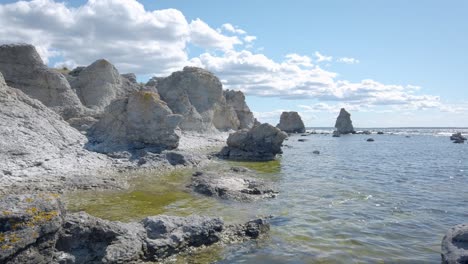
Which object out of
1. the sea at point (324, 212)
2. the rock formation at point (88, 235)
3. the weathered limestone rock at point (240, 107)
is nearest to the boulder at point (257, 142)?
the sea at point (324, 212)

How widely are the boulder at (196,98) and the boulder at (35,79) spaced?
19989 millimetres

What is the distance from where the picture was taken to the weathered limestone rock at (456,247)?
8328 millimetres

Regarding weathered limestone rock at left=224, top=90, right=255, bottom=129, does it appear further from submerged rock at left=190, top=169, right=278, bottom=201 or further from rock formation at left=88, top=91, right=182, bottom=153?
submerged rock at left=190, top=169, right=278, bottom=201

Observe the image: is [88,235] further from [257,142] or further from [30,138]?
[257,142]

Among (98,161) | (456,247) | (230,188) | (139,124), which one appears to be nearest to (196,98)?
(139,124)

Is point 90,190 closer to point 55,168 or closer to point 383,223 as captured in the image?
point 55,168

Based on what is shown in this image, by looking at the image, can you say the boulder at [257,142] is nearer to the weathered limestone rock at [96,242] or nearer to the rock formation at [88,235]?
the rock formation at [88,235]

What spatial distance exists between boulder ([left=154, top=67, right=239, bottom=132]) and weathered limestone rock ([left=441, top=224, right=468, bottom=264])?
160ft

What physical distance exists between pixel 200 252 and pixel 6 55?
34.5 meters

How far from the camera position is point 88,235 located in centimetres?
963

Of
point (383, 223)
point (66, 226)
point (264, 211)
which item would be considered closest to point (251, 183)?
point (264, 211)

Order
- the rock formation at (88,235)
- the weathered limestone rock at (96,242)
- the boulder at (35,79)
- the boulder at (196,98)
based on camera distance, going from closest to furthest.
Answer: the rock formation at (88,235), the weathered limestone rock at (96,242), the boulder at (35,79), the boulder at (196,98)

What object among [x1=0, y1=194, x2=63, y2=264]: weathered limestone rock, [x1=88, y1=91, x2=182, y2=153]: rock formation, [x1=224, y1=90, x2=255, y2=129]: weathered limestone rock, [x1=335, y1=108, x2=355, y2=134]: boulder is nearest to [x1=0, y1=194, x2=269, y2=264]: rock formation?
[x1=0, y1=194, x2=63, y2=264]: weathered limestone rock

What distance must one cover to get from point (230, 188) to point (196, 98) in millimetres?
50382
